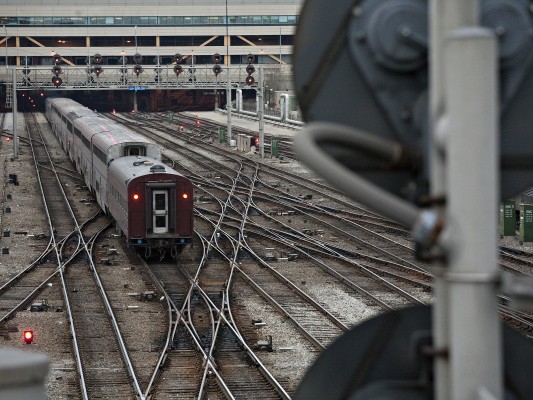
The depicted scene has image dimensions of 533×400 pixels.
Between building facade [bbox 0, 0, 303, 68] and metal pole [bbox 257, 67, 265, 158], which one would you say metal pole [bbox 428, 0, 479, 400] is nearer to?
metal pole [bbox 257, 67, 265, 158]

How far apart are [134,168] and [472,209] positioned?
24554 mm

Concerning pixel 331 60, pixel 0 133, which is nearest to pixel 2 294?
pixel 331 60

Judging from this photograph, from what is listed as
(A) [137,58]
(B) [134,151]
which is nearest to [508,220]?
(B) [134,151]

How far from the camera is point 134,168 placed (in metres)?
26.9

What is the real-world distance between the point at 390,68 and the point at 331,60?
0.19m

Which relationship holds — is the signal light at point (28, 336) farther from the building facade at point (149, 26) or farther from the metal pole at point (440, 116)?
the building facade at point (149, 26)

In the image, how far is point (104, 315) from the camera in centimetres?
2027

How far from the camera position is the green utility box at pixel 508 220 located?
28016 mm

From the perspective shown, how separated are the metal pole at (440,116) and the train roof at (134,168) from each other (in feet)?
73.9

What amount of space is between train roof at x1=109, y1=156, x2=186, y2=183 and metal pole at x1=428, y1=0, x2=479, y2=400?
22.5 meters

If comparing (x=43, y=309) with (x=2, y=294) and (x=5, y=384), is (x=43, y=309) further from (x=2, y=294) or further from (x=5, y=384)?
(x=5, y=384)

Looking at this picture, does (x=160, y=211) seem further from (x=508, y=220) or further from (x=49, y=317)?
(x=508, y=220)

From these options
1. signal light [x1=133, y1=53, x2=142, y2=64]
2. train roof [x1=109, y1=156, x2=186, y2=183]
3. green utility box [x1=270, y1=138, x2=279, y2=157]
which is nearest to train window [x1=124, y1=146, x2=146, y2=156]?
train roof [x1=109, y1=156, x2=186, y2=183]

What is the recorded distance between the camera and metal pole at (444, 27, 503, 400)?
2.58 m
